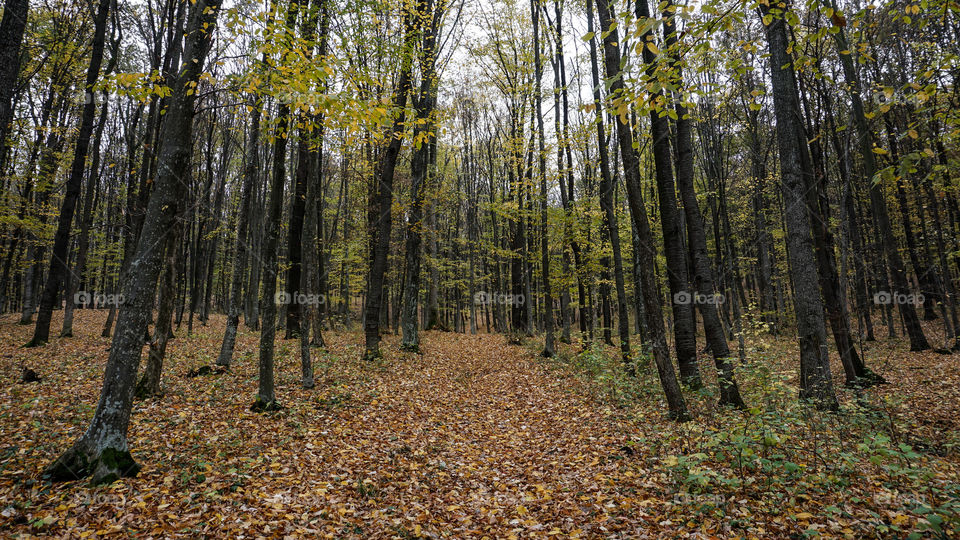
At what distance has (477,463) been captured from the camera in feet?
20.8

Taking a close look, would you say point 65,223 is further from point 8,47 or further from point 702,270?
point 702,270

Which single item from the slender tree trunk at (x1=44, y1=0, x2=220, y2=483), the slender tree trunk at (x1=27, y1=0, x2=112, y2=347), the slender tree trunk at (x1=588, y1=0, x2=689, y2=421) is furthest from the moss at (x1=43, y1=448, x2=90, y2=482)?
the slender tree trunk at (x1=27, y1=0, x2=112, y2=347)

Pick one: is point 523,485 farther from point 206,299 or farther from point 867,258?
point 867,258

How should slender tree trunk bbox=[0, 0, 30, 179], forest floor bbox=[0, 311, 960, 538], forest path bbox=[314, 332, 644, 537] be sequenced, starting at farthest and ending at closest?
1. slender tree trunk bbox=[0, 0, 30, 179]
2. forest path bbox=[314, 332, 644, 537]
3. forest floor bbox=[0, 311, 960, 538]

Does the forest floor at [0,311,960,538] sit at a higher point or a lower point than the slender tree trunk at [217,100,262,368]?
lower

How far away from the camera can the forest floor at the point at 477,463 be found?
4109 mm

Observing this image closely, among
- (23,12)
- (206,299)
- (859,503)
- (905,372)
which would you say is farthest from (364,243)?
(905,372)

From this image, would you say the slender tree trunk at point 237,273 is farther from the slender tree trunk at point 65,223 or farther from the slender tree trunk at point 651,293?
the slender tree trunk at point 651,293

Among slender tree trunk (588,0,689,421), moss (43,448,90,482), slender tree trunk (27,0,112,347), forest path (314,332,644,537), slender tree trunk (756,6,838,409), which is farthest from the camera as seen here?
slender tree trunk (27,0,112,347)

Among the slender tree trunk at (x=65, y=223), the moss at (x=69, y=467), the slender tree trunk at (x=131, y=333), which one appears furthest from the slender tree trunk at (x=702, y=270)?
the slender tree trunk at (x=65, y=223)

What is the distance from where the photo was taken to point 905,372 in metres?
12.1

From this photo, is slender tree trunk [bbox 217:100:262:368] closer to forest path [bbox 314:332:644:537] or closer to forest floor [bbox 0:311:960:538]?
forest floor [bbox 0:311:960:538]

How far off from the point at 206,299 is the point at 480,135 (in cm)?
2232

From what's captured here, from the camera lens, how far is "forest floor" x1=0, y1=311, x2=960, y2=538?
162 inches
